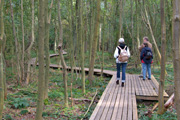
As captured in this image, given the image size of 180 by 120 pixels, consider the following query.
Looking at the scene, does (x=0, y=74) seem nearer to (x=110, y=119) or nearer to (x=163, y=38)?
(x=110, y=119)

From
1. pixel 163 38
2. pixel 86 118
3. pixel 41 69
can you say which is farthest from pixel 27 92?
pixel 163 38

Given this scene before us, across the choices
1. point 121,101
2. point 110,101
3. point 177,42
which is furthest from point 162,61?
point 177,42

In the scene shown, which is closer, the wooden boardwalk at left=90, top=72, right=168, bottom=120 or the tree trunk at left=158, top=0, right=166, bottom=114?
the tree trunk at left=158, top=0, right=166, bottom=114

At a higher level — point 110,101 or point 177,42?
point 177,42

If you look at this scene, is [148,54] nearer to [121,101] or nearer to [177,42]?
[121,101]

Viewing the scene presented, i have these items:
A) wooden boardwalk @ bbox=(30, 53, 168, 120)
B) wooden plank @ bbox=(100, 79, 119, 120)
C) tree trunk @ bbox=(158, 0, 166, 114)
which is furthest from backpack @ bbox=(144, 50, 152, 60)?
tree trunk @ bbox=(158, 0, 166, 114)

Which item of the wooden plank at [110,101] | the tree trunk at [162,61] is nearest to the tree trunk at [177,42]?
the tree trunk at [162,61]

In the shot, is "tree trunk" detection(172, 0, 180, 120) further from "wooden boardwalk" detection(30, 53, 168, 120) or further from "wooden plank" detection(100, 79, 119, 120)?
"wooden plank" detection(100, 79, 119, 120)

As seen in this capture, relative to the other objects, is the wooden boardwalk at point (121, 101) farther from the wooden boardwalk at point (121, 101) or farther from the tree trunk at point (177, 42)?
the tree trunk at point (177, 42)

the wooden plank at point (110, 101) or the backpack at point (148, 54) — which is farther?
the backpack at point (148, 54)

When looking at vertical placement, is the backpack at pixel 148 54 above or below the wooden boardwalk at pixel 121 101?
above

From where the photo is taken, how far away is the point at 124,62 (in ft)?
23.7

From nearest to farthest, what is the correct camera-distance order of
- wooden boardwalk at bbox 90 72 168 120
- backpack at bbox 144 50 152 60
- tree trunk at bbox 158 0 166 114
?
1. tree trunk at bbox 158 0 166 114
2. wooden boardwalk at bbox 90 72 168 120
3. backpack at bbox 144 50 152 60

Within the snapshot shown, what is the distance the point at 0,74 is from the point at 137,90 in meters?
4.85
